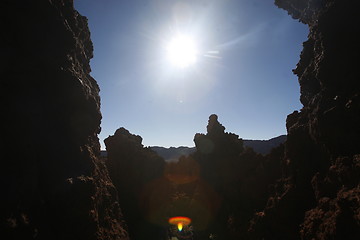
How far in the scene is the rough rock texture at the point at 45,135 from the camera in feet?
43.1

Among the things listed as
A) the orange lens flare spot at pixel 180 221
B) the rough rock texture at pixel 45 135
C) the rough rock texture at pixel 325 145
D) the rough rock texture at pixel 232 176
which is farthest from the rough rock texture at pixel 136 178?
the rough rock texture at pixel 325 145

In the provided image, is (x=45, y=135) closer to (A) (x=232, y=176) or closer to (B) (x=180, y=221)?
(A) (x=232, y=176)

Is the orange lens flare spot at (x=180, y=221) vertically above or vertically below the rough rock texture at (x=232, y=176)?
below

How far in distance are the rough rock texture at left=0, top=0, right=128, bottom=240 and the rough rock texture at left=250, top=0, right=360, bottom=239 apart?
1490 cm

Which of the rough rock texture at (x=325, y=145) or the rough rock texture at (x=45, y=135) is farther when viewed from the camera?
the rough rock texture at (x=325, y=145)

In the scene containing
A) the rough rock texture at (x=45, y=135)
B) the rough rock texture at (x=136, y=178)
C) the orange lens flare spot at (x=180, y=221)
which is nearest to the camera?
the rough rock texture at (x=45, y=135)

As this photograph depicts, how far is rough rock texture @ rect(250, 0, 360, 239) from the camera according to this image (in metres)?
15.8

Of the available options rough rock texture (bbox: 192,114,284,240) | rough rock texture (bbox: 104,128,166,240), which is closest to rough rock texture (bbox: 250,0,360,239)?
rough rock texture (bbox: 192,114,284,240)

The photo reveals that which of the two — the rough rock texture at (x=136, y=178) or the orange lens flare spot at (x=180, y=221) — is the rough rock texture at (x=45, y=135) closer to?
the rough rock texture at (x=136, y=178)

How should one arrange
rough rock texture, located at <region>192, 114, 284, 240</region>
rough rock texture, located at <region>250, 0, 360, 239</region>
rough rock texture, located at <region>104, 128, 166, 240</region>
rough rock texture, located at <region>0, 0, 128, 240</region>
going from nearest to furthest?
rough rock texture, located at <region>0, 0, 128, 240</region>, rough rock texture, located at <region>250, 0, 360, 239</region>, rough rock texture, located at <region>192, 114, 284, 240</region>, rough rock texture, located at <region>104, 128, 166, 240</region>

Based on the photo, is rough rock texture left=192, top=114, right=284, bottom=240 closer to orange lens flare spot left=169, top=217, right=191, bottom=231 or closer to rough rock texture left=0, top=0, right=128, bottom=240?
orange lens flare spot left=169, top=217, right=191, bottom=231

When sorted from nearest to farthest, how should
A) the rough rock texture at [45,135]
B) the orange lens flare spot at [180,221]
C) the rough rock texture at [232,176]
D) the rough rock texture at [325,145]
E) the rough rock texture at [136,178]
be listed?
the rough rock texture at [45,135] → the rough rock texture at [325,145] → the rough rock texture at [232,176] → the rough rock texture at [136,178] → the orange lens flare spot at [180,221]

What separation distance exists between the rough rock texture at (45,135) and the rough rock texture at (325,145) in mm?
14899

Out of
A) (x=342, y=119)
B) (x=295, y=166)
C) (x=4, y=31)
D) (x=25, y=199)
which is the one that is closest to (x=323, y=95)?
(x=342, y=119)
